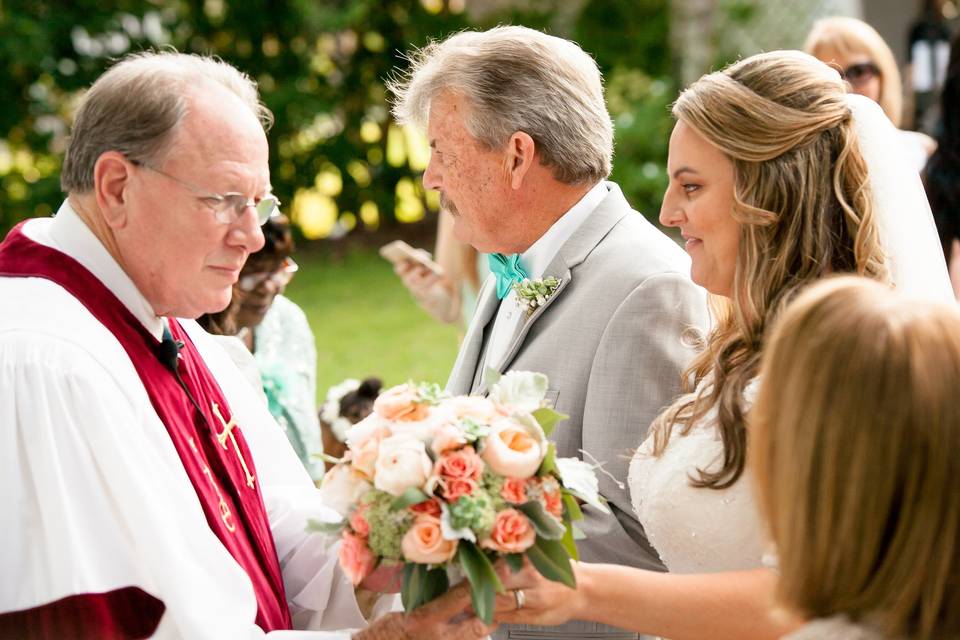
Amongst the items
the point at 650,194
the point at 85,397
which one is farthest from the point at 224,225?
the point at 650,194

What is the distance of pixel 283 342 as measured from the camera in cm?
514

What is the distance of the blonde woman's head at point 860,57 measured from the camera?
641 centimetres

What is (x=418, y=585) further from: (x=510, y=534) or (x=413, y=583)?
(x=510, y=534)

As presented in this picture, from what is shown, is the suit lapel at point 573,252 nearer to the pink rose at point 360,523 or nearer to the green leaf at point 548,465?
the green leaf at point 548,465

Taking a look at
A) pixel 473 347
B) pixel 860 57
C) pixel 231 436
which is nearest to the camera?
pixel 231 436

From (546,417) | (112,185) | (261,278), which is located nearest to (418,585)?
(546,417)

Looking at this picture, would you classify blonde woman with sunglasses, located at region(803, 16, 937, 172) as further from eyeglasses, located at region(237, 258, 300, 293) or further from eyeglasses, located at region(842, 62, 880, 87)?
eyeglasses, located at region(237, 258, 300, 293)

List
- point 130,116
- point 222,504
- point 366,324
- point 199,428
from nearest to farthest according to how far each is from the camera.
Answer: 1. point 130,116
2. point 222,504
3. point 199,428
4. point 366,324

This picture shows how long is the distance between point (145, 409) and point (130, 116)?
648 millimetres

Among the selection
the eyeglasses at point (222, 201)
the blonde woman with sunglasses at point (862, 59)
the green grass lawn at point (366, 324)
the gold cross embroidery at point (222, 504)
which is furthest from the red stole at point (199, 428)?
the green grass lawn at point (366, 324)

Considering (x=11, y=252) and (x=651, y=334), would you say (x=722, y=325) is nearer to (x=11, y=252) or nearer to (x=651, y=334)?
(x=651, y=334)

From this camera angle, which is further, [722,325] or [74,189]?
[722,325]

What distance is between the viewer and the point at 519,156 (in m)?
3.38

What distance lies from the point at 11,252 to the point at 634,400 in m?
1.55
